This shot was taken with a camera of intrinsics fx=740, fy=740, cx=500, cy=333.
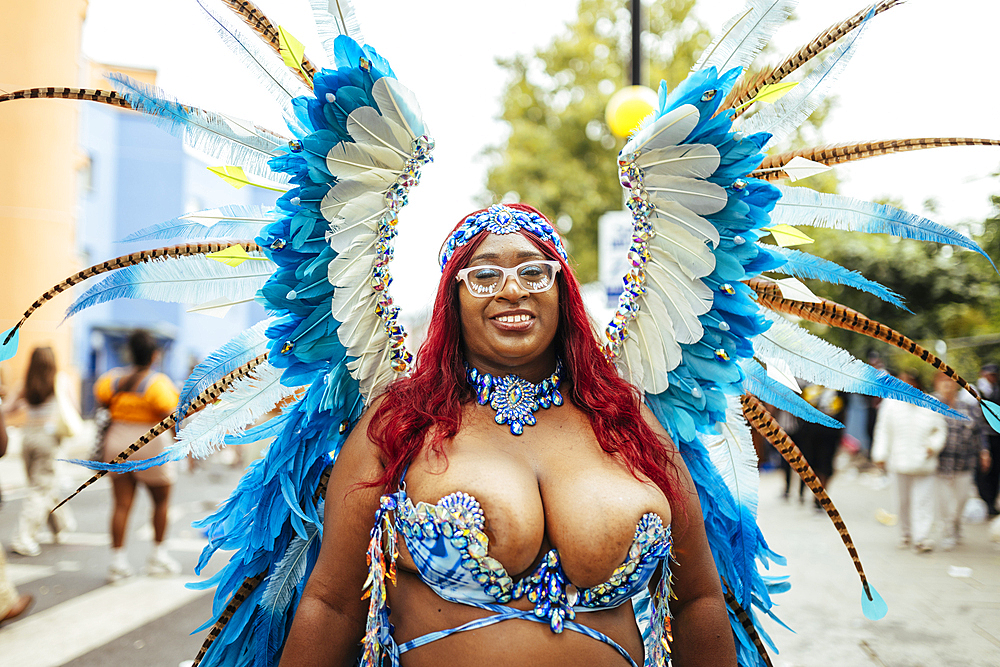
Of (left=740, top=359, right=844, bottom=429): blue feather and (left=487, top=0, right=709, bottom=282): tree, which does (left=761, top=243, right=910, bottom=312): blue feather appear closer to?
(left=740, top=359, right=844, bottom=429): blue feather

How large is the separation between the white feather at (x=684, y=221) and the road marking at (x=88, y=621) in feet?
12.8

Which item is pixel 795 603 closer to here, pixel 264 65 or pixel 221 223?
pixel 221 223

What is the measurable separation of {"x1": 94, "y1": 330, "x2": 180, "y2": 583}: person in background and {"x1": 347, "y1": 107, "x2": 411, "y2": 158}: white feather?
4.18 m

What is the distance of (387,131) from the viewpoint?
6.50ft

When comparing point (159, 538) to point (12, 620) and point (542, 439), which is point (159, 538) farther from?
A: point (542, 439)

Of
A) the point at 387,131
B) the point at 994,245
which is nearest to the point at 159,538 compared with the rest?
the point at 387,131

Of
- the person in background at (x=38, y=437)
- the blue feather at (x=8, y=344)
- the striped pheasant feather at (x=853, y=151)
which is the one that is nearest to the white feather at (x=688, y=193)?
the striped pheasant feather at (x=853, y=151)

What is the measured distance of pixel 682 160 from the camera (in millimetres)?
2109

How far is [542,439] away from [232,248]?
1065 mm

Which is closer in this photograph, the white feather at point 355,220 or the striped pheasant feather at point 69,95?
the striped pheasant feather at point 69,95

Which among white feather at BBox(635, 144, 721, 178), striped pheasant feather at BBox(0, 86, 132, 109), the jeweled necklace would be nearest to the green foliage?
white feather at BBox(635, 144, 721, 178)

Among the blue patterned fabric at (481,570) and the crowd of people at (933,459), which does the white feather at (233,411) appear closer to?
the blue patterned fabric at (481,570)

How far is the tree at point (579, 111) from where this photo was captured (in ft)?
51.6

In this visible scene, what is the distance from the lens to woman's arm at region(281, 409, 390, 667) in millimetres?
1845
